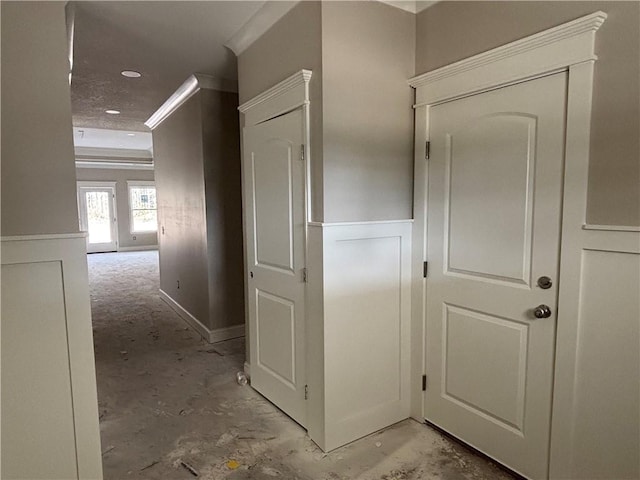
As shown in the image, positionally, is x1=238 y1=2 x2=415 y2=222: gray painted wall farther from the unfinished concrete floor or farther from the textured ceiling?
the unfinished concrete floor

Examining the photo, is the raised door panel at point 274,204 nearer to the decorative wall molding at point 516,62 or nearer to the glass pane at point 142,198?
the decorative wall molding at point 516,62

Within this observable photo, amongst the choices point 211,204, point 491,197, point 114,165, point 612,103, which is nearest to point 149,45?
point 211,204

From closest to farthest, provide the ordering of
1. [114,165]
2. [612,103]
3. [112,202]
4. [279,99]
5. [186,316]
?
1. [612,103]
2. [279,99]
3. [186,316]
4. [114,165]
5. [112,202]

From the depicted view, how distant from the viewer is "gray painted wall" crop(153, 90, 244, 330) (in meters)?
3.90

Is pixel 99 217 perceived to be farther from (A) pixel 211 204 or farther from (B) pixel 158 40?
(B) pixel 158 40

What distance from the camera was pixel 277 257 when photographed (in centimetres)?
253

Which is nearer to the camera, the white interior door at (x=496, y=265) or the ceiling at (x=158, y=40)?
the white interior door at (x=496, y=265)

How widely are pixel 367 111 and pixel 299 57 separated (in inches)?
19.5

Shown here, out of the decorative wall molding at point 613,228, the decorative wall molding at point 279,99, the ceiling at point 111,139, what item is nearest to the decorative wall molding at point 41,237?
the decorative wall molding at point 279,99

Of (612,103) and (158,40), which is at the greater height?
(158,40)

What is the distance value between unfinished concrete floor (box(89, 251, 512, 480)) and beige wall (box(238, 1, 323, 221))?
52.7 inches

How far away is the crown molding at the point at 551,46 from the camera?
5.08ft

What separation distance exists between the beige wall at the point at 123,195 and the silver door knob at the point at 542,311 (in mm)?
11600

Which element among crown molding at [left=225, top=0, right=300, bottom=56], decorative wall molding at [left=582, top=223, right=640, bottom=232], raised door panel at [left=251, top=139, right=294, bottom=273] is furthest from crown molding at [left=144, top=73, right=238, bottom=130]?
decorative wall molding at [left=582, top=223, right=640, bottom=232]
